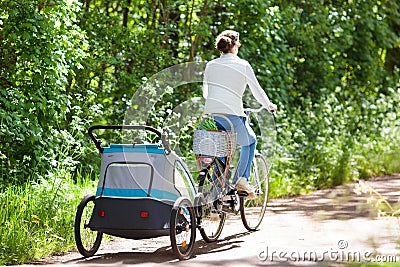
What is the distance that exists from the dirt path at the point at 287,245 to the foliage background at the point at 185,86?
70cm

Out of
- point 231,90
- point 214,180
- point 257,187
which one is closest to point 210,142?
point 214,180

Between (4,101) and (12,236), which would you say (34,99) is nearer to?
(4,101)

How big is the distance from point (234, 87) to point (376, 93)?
1010 cm

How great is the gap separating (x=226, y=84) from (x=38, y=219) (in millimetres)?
2181

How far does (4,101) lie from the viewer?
9.52 meters

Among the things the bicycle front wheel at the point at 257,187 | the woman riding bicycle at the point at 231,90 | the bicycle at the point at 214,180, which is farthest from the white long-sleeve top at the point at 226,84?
the bicycle front wheel at the point at 257,187

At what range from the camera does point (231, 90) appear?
8125mm

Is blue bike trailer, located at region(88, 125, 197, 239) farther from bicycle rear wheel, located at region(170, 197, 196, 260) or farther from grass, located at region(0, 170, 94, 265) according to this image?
grass, located at region(0, 170, 94, 265)

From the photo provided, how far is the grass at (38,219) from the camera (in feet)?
23.5

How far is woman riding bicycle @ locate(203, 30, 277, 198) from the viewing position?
319 inches

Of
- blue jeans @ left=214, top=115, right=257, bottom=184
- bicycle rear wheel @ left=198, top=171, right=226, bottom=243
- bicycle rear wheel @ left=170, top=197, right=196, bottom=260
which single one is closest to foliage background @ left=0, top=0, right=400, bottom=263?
bicycle rear wheel @ left=170, top=197, right=196, bottom=260

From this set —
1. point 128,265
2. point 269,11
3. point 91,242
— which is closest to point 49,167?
point 91,242

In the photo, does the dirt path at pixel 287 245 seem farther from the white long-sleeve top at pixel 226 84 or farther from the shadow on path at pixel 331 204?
the white long-sleeve top at pixel 226 84
